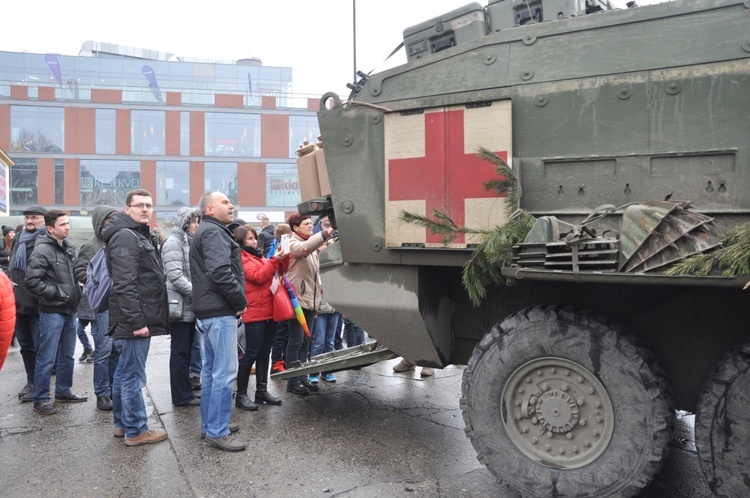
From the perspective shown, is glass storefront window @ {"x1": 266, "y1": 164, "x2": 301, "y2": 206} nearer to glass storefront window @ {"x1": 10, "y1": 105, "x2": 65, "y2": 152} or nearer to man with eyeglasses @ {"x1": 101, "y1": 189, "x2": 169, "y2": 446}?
glass storefront window @ {"x1": 10, "y1": 105, "x2": 65, "y2": 152}

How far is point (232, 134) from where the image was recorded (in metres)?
46.7

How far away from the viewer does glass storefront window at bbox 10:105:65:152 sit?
4353cm

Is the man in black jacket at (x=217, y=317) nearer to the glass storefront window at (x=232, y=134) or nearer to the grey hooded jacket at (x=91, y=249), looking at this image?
the grey hooded jacket at (x=91, y=249)

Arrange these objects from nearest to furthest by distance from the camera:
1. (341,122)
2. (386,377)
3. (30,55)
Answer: (341,122), (386,377), (30,55)

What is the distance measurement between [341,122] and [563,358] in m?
1.95

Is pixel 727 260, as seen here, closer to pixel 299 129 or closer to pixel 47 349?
pixel 47 349

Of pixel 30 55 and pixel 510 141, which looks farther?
pixel 30 55

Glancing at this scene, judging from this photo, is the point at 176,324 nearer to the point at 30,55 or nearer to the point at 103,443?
the point at 103,443

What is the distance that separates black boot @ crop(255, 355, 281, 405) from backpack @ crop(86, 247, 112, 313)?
1379 mm

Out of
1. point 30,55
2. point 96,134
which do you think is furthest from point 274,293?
point 30,55

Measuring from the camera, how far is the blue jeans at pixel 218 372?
442 centimetres

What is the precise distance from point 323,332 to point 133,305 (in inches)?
103

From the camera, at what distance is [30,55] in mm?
47688

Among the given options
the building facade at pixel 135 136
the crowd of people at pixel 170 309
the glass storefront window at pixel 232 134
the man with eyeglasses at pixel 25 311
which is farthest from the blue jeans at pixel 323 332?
the glass storefront window at pixel 232 134
